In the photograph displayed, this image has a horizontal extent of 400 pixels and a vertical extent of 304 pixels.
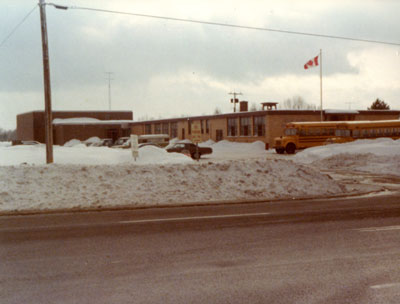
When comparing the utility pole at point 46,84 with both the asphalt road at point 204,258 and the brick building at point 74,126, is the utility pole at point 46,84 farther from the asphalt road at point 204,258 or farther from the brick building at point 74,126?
the brick building at point 74,126

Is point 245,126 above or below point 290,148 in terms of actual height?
above

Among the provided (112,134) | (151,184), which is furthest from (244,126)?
(151,184)

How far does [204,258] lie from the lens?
22.9 ft

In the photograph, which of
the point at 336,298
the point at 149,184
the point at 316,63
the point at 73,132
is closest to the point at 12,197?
the point at 149,184

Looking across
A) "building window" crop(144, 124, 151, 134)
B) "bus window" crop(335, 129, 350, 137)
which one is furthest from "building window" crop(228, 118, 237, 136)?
"building window" crop(144, 124, 151, 134)

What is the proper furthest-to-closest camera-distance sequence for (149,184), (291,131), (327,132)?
1. (327,132)
2. (291,131)
3. (149,184)

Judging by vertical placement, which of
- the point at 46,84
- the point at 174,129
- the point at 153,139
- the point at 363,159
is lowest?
the point at 363,159

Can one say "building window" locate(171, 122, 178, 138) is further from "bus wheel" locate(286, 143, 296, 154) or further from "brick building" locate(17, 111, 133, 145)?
"bus wheel" locate(286, 143, 296, 154)

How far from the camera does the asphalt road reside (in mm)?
5414

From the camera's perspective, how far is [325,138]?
142 ft

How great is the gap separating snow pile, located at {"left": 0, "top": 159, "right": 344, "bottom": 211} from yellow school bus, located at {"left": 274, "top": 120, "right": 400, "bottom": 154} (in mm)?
25605

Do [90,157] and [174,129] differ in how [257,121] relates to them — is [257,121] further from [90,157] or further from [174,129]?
[90,157]

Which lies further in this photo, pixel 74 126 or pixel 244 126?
pixel 74 126

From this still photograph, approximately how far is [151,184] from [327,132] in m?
31.5
